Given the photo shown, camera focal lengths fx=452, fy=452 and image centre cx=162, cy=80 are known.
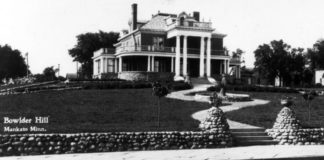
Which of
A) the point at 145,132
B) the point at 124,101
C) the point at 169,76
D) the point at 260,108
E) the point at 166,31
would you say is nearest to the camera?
the point at 145,132

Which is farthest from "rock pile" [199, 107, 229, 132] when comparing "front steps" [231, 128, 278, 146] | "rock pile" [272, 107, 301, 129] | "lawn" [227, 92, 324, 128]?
"lawn" [227, 92, 324, 128]

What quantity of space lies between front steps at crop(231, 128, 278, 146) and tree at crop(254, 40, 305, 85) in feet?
136

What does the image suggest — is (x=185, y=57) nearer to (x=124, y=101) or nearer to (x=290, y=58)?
(x=290, y=58)

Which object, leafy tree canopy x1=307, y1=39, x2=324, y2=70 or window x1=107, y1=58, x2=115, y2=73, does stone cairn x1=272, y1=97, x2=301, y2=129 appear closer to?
window x1=107, y1=58, x2=115, y2=73

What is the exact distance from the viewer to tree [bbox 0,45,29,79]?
235 ft

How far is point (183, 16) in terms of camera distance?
5112 centimetres

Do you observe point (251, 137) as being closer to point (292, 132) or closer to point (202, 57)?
point (292, 132)

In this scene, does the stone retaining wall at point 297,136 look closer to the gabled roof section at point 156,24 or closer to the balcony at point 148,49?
the balcony at point 148,49

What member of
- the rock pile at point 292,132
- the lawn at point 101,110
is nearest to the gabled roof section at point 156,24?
the lawn at point 101,110

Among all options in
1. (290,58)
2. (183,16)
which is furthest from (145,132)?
(290,58)

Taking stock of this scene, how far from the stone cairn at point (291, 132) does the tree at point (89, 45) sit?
5847 centimetres

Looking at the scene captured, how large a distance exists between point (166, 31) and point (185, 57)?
470 centimetres

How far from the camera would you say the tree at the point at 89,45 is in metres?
76.3

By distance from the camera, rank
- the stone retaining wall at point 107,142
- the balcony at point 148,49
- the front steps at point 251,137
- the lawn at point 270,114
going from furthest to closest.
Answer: the balcony at point 148,49, the lawn at point 270,114, the front steps at point 251,137, the stone retaining wall at point 107,142
